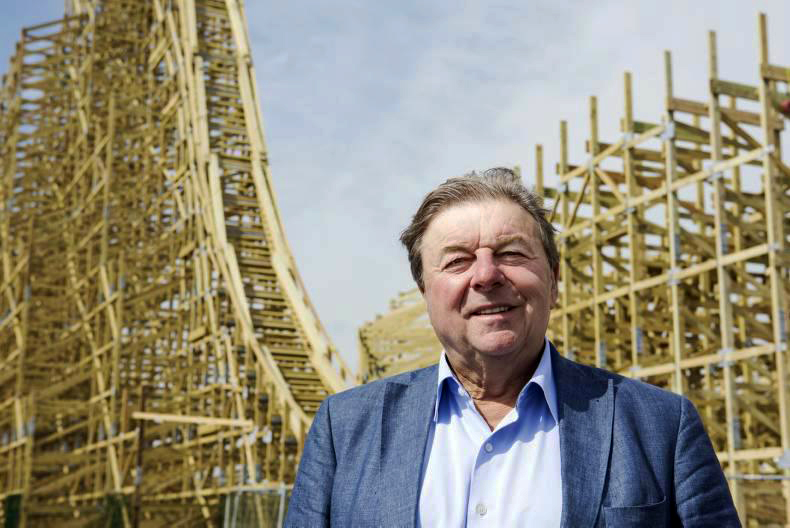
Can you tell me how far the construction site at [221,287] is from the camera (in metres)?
12.6

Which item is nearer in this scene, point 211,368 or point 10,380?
point 211,368

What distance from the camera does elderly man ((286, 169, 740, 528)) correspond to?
77.2 inches

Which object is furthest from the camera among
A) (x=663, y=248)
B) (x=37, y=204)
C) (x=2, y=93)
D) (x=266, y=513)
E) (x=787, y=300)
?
(x=2, y=93)

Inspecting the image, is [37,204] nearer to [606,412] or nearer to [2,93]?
[2,93]

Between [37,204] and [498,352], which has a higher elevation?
[37,204]

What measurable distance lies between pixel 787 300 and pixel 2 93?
69.1 ft

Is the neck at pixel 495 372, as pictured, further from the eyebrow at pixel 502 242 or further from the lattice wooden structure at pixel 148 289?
the lattice wooden structure at pixel 148 289

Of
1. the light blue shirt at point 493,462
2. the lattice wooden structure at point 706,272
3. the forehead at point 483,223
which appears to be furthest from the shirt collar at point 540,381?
the lattice wooden structure at point 706,272

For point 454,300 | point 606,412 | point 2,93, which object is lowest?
point 606,412

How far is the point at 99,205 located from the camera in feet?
68.6

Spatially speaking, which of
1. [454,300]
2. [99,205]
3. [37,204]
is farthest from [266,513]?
[37,204]

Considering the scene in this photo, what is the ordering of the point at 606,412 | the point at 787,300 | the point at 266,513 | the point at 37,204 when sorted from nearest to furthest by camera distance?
1. the point at 606,412
2. the point at 266,513
3. the point at 787,300
4. the point at 37,204

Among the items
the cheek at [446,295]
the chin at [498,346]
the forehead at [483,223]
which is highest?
the forehead at [483,223]

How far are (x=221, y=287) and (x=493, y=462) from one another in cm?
1584
